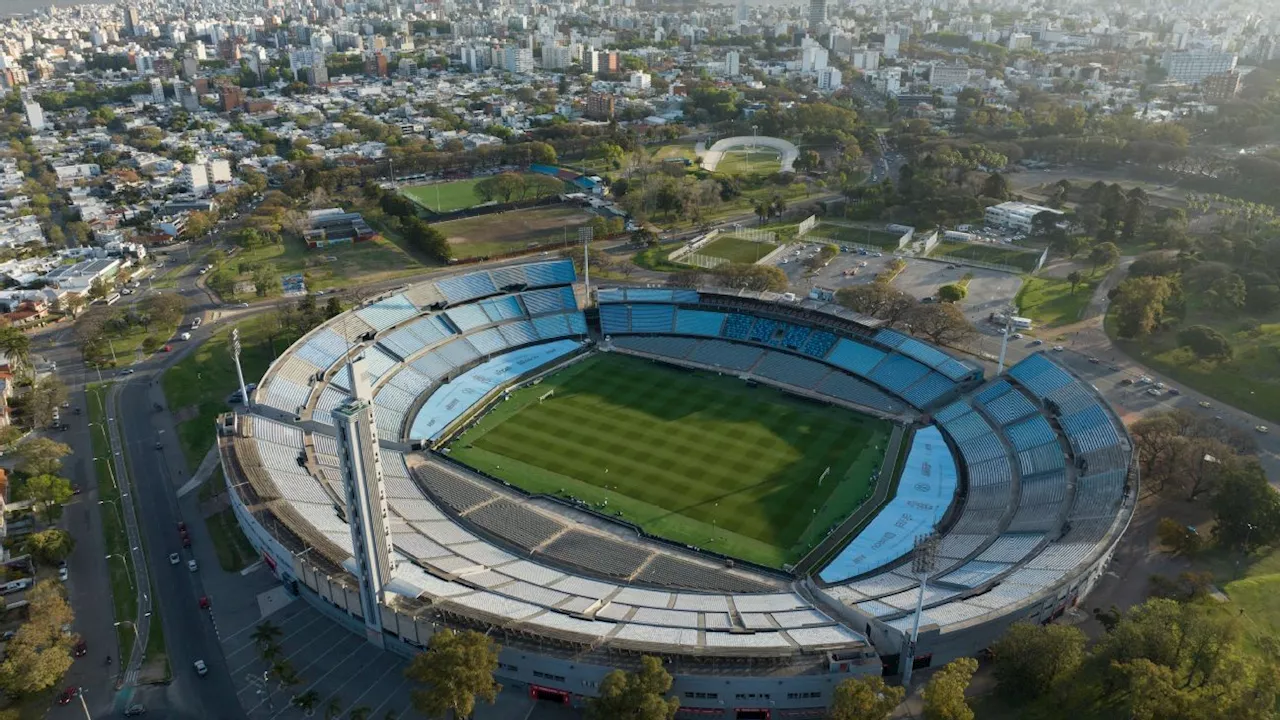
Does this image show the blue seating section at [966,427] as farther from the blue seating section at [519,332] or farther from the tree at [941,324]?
the blue seating section at [519,332]

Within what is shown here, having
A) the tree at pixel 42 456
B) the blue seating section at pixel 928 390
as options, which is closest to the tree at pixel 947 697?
the blue seating section at pixel 928 390

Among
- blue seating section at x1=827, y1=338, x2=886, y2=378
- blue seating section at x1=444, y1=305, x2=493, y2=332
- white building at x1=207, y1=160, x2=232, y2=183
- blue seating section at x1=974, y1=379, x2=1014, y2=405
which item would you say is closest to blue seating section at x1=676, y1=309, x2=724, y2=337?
blue seating section at x1=827, y1=338, x2=886, y2=378

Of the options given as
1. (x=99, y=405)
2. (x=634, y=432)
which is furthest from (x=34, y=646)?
(x=634, y=432)

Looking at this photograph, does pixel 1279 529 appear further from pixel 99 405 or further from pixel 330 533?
pixel 99 405

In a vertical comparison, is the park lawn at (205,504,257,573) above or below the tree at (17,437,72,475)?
below

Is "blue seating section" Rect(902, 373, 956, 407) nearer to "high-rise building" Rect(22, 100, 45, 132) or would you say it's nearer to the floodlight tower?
the floodlight tower
